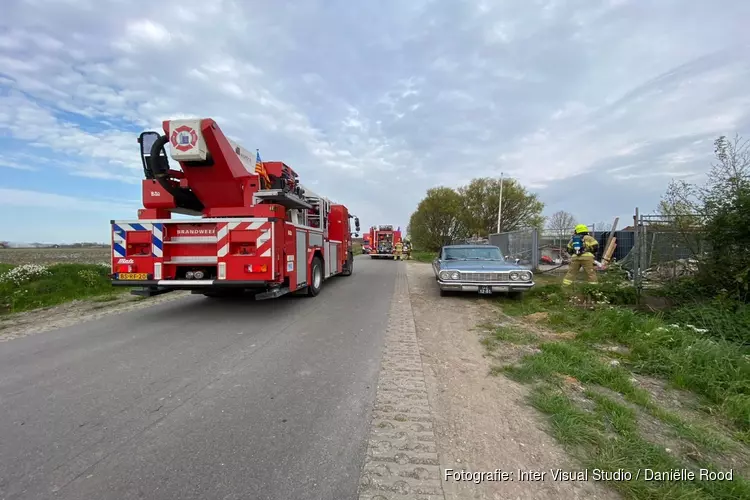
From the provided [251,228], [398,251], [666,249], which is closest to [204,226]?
[251,228]

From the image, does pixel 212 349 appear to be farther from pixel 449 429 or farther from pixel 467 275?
pixel 467 275

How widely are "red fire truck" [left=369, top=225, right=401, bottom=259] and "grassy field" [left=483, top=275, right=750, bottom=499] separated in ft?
80.3

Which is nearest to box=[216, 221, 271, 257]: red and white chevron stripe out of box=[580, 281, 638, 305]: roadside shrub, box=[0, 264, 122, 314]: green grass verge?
box=[0, 264, 122, 314]: green grass verge

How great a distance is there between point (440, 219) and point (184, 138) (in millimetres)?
33619

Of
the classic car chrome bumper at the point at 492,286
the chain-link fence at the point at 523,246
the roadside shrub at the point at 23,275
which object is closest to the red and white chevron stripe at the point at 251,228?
the classic car chrome bumper at the point at 492,286

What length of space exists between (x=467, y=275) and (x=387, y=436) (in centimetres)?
604

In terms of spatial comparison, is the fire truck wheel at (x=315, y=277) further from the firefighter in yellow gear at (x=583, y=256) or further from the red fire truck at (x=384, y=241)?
the red fire truck at (x=384, y=241)

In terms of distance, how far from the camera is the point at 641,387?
365cm

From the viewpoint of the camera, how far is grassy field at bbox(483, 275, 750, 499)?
2418 millimetres

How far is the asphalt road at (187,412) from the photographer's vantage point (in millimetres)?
2195

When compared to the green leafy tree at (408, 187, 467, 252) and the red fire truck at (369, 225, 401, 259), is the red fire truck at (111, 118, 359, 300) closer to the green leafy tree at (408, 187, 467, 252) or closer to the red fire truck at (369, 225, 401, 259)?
the red fire truck at (369, 225, 401, 259)

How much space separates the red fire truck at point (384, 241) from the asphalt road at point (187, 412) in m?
25.2

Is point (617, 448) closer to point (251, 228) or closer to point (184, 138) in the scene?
point (251, 228)

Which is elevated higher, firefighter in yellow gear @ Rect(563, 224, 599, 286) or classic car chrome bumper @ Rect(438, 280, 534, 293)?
firefighter in yellow gear @ Rect(563, 224, 599, 286)
